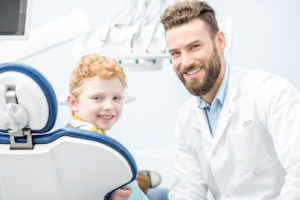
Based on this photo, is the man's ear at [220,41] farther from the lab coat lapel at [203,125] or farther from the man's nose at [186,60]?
the lab coat lapel at [203,125]

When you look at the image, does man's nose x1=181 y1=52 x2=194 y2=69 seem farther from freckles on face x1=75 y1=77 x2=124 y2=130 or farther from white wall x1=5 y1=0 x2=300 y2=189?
white wall x1=5 y1=0 x2=300 y2=189

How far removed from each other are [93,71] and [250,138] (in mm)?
773

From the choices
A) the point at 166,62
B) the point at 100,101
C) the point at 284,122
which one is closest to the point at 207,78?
the point at 284,122

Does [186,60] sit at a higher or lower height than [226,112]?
higher

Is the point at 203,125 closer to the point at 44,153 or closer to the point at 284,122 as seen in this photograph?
the point at 284,122

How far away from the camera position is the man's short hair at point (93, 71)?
5.13 ft

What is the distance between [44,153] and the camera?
1050 millimetres

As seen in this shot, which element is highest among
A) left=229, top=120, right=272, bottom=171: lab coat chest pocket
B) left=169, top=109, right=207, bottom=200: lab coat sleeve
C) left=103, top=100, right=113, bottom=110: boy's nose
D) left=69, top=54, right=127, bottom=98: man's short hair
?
left=69, top=54, right=127, bottom=98: man's short hair

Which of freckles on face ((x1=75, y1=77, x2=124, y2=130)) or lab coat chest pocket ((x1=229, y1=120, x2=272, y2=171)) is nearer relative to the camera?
freckles on face ((x1=75, y1=77, x2=124, y2=130))

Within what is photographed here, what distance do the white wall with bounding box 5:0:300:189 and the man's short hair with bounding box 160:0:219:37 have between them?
1.50 metres

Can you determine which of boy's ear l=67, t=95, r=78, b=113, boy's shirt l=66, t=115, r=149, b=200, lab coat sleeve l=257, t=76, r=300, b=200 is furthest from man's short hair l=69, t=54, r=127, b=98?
lab coat sleeve l=257, t=76, r=300, b=200

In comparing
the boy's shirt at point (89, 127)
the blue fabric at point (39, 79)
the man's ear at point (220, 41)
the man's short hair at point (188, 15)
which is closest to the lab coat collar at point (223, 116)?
the man's ear at point (220, 41)

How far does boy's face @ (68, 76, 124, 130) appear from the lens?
1.57 metres

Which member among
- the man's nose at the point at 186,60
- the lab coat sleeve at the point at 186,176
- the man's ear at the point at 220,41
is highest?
the man's ear at the point at 220,41
